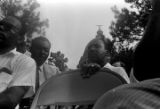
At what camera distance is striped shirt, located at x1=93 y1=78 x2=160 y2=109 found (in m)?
0.61

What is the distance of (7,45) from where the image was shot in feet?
9.10

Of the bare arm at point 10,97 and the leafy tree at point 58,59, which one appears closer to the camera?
the bare arm at point 10,97

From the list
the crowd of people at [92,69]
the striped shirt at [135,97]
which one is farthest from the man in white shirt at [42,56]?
the striped shirt at [135,97]

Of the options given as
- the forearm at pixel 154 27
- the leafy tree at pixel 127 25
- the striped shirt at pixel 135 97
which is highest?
the forearm at pixel 154 27

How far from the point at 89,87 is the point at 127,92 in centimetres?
152

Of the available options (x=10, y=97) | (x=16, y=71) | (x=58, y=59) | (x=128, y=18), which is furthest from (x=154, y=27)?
(x=128, y=18)

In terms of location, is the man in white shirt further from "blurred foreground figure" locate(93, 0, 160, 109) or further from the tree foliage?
"blurred foreground figure" locate(93, 0, 160, 109)

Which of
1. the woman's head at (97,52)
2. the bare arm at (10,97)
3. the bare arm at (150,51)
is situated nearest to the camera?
the bare arm at (150,51)

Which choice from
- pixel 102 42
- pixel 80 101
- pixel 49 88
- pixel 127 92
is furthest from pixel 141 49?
pixel 102 42

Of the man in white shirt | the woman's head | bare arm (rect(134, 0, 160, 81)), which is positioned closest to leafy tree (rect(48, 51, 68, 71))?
the man in white shirt

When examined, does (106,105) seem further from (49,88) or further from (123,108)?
(49,88)

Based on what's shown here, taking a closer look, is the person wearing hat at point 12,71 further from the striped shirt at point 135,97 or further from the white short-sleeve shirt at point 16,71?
the striped shirt at point 135,97

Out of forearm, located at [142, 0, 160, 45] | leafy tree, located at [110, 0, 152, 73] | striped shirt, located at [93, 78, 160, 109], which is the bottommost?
leafy tree, located at [110, 0, 152, 73]

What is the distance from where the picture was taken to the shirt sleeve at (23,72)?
8.20ft
